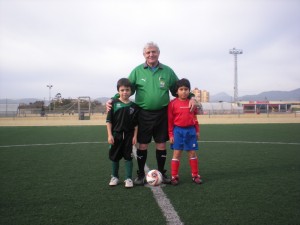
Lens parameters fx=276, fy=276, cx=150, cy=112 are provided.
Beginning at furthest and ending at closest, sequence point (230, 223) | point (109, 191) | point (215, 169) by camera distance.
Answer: point (215, 169)
point (109, 191)
point (230, 223)

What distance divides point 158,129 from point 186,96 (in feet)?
2.05

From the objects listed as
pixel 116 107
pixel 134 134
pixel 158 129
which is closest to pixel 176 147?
pixel 158 129

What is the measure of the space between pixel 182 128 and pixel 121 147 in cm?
91

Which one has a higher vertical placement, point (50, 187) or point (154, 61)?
point (154, 61)

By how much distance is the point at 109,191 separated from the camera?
11.5 ft

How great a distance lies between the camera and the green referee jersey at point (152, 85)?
3893 millimetres

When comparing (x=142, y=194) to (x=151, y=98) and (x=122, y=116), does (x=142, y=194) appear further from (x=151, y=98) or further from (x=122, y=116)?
(x=151, y=98)

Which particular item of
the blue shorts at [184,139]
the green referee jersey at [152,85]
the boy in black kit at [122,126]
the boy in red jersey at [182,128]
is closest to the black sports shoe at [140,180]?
the boy in black kit at [122,126]

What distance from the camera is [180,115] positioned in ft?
12.7

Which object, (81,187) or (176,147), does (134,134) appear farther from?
(81,187)

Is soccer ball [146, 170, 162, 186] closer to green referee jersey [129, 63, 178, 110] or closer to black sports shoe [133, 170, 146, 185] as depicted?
black sports shoe [133, 170, 146, 185]

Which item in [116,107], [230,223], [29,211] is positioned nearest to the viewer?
[230,223]

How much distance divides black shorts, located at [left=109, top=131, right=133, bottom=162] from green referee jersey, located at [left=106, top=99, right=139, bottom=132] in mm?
92

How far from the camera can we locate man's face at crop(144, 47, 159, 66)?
3.93 metres
